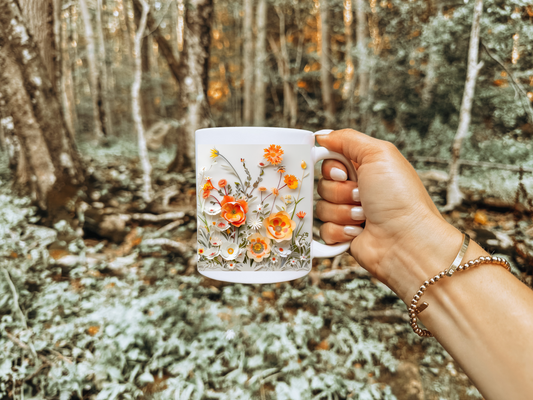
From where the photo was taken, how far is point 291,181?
0.65 metres

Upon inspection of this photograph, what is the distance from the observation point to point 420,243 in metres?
0.78

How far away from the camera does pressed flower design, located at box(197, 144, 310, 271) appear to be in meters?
0.64

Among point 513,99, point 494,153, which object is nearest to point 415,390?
point 494,153

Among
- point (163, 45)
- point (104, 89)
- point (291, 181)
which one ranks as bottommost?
point (291, 181)

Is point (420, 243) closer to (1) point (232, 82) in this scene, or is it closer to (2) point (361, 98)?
(2) point (361, 98)

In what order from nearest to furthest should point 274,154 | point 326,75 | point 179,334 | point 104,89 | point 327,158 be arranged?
1. point 274,154
2. point 327,158
3. point 179,334
4. point 104,89
5. point 326,75

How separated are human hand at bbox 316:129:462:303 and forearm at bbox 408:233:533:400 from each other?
5 centimetres

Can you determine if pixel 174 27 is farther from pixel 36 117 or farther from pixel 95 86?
pixel 36 117

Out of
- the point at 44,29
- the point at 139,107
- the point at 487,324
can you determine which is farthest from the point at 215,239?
the point at 44,29

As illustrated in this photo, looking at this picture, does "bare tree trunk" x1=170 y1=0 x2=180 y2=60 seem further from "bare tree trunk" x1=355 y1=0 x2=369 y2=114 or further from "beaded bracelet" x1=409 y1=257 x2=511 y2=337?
"beaded bracelet" x1=409 y1=257 x2=511 y2=337

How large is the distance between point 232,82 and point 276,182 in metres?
1.34

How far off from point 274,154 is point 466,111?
1366mm

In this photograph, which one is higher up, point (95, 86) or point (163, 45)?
point (163, 45)

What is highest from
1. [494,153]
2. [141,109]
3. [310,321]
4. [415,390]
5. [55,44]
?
[55,44]
